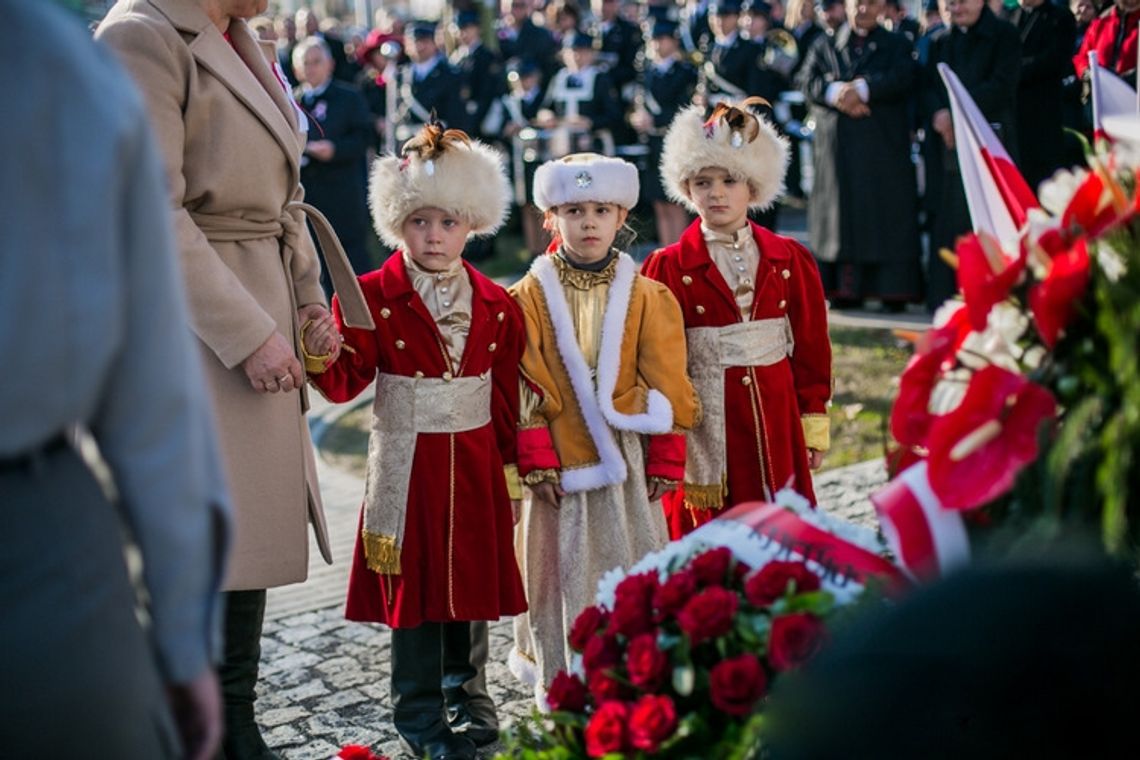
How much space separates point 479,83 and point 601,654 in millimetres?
12402

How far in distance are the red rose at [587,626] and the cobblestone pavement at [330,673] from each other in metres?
1.52

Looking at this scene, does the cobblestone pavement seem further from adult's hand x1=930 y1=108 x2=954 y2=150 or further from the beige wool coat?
adult's hand x1=930 y1=108 x2=954 y2=150

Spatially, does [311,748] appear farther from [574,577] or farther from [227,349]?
[227,349]

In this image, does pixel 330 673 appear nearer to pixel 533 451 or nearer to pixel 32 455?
pixel 533 451

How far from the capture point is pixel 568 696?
2.41 metres

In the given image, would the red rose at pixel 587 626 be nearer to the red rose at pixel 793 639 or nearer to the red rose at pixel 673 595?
the red rose at pixel 673 595

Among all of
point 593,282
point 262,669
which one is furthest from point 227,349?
point 262,669

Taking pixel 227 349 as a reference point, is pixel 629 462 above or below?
below

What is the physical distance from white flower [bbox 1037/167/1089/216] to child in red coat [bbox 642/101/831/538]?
2.02 m

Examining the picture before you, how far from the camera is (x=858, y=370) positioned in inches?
319

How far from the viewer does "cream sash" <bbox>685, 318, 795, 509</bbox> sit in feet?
14.3

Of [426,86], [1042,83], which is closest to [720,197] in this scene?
[1042,83]

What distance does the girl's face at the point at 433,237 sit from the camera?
3938mm

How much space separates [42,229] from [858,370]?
6.84 meters
